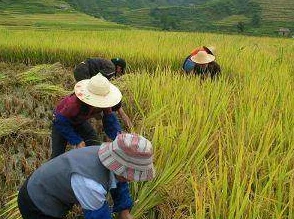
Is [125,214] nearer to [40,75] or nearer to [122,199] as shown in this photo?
[122,199]

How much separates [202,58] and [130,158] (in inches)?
136

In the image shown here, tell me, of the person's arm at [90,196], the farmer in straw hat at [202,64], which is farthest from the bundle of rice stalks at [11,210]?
the farmer in straw hat at [202,64]

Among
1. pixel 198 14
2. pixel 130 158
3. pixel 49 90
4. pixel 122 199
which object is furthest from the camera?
pixel 198 14

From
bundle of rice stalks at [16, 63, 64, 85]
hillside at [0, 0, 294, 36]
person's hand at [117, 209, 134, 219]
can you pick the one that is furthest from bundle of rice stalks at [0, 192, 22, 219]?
hillside at [0, 0, 294, 36]

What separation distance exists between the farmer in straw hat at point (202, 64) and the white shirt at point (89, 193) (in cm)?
318

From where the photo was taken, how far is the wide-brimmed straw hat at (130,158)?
1.81 metres

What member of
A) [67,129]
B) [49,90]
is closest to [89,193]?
[67,129]

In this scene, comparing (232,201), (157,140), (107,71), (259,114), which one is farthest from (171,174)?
(107,71)

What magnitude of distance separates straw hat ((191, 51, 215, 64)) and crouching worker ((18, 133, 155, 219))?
10.1 ft

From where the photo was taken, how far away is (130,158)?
71.0 inches

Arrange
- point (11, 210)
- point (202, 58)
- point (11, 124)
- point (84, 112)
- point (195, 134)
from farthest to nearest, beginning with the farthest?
point (202, 58), point (11, 124), point (84, 112), point (195, 134), point (11, 210)

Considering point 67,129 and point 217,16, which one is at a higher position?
point 67,129

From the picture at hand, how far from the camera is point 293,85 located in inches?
178

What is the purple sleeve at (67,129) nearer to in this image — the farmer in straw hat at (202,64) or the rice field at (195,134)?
the rice field at (195,134)
